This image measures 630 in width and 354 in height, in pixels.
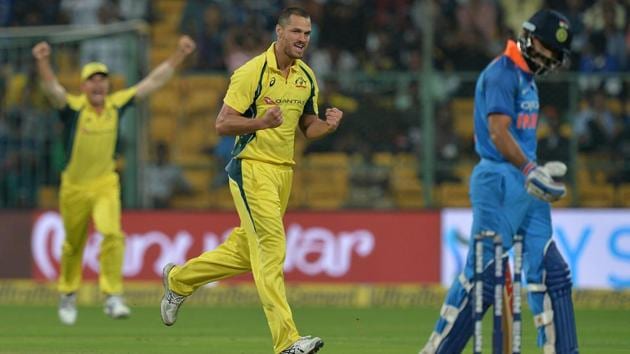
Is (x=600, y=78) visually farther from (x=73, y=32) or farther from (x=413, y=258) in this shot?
(x=73, y=32)

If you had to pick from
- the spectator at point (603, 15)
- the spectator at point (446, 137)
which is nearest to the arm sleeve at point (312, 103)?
the spectator at point (446, 137)

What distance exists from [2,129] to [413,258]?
4467mm

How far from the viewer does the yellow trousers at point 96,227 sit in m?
12.6

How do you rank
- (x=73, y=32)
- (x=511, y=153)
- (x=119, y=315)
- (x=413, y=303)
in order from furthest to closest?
(x=73, y=32), (x=413, y=303), (x=119, y=315), (x=511, y=153)

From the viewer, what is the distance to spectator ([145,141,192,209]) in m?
15.8

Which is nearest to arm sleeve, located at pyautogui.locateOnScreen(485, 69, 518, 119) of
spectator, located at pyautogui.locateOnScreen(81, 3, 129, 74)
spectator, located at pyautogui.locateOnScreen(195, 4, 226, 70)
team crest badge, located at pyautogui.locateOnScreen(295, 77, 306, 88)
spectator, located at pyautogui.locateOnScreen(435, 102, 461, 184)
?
team crest badge, located at pyautogui.locateOnScreen(295, 77, 306, 88)

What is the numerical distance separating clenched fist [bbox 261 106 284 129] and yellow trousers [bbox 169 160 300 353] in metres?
0.53

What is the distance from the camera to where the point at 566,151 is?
1531cm

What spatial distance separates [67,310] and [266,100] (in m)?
4.62

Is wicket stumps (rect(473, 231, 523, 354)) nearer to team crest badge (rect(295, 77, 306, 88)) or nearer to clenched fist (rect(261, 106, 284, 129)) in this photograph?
clenched fist (rect(261, 106, 284, 129))

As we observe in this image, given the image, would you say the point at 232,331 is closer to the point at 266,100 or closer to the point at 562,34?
the point at 266,100

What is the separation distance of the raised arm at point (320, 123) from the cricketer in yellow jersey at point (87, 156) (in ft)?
12.4

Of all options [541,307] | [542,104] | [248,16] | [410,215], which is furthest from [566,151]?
[541,307]

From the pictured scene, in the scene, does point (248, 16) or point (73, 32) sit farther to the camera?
point (248, 16)
